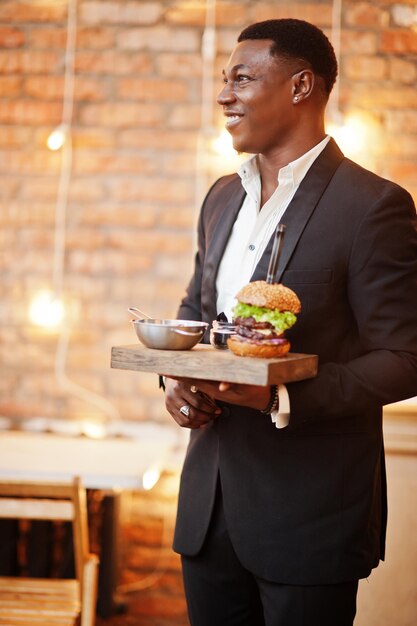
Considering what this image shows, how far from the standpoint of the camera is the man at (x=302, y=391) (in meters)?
1.43

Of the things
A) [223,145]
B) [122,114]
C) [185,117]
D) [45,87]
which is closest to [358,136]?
[223,145]

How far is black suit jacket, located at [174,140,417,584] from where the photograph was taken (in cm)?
142

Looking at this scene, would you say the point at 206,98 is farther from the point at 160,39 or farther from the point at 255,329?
the point at 255,329

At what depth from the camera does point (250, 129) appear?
5.17 ft

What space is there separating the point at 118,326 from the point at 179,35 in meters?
1.16

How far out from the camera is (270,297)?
4.27 ft

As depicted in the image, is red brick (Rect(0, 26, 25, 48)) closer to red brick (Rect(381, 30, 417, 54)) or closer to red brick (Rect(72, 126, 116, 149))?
red brick (Rect(72, 126, 116, 149))

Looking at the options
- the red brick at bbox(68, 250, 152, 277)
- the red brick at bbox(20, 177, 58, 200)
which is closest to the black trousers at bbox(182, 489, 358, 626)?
the red brick at bbox(68, 250, 152, 277)

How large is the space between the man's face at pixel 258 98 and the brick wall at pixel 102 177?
4.61 feet

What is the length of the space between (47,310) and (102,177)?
569mm

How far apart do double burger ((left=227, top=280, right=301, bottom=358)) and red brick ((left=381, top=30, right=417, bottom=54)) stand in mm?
1938

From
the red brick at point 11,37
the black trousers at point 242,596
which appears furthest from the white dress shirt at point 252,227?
the red brick at point 11,37

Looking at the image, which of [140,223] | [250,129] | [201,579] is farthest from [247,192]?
[140,223]

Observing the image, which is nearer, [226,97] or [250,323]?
[250,323]
